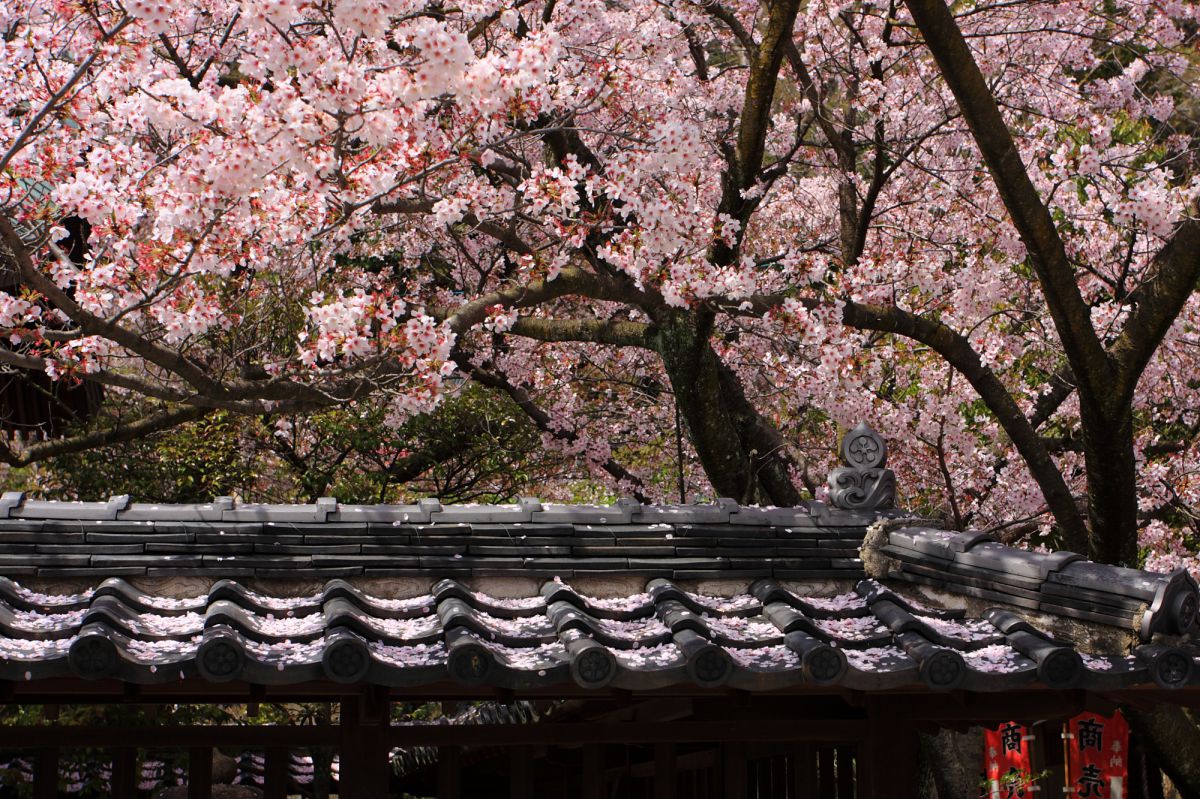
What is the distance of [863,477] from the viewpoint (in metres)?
5.91

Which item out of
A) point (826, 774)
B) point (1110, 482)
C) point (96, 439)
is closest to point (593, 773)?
point (826, 774)

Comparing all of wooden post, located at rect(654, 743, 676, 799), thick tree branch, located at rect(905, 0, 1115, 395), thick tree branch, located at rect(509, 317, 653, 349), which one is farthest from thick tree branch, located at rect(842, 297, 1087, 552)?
wooden post, located at rect(654, 743, 676, 799)

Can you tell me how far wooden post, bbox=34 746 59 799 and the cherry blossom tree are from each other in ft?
7.21

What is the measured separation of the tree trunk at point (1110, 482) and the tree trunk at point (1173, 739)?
1033 mm

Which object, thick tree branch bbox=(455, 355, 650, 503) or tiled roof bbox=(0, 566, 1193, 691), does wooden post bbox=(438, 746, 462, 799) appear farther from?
thick tree branch bbox=(455, 355, 650, 503)

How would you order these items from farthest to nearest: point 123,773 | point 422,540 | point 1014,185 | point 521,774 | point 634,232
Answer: point 634,232
point 1014,185
point 521,774
point 422,540
point 123,773

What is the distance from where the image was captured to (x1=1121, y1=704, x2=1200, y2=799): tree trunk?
773cm

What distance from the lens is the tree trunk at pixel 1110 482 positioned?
707cm

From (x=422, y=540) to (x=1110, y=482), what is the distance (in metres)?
4.23

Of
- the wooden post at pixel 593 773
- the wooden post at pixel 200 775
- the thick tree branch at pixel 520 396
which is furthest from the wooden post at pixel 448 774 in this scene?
the thick tree branch at pixel 520 396

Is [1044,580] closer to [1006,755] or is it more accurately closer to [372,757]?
[372,757]

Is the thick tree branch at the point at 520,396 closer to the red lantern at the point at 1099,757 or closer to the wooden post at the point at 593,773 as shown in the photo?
the red lantern at the point at 1099,757

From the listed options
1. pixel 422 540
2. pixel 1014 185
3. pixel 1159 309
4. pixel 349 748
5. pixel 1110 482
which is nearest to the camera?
pixel 349 748

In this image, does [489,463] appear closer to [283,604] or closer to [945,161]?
[945,161]
